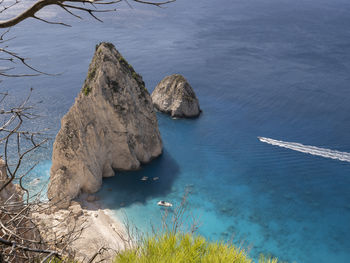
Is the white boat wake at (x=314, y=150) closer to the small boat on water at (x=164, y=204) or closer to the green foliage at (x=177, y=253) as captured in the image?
the small boat on water at (x=164, y=204)

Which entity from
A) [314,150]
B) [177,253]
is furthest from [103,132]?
[177,253]

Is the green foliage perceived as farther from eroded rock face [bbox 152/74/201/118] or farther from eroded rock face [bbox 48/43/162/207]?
eroded rock face [bbox 152/74/201/118]

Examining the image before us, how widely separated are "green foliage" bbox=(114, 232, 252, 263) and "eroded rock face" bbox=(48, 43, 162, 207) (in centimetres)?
2142

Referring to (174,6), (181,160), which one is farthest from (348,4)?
(181,160)

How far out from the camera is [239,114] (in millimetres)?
48562

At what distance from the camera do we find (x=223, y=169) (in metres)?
35.9

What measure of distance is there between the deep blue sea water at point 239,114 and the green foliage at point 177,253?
3.56m

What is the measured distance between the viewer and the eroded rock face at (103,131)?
2934 centimetres

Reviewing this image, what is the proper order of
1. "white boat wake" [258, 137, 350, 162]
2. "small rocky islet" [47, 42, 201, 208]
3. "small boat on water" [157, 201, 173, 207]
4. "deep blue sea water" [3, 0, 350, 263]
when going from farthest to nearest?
"white boat wake" [258, 137, 350, 162] → "small boat on water" [157, 201, 173, 207] → "small rocky islet" [47, 42, 201, 208] → "deep blue sea water" [3, 0, 350, 263]

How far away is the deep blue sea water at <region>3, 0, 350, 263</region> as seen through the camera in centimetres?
2909

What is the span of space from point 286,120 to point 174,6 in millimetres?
75611

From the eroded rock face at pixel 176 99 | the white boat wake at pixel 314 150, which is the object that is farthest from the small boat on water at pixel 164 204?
the eroded rock face at pixel 176 99

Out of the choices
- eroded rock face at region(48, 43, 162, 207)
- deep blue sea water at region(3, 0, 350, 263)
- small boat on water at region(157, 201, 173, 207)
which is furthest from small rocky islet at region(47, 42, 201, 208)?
small boat on water at region(157, 201, 173, 207)

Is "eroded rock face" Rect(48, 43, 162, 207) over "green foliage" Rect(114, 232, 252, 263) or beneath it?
beneath
